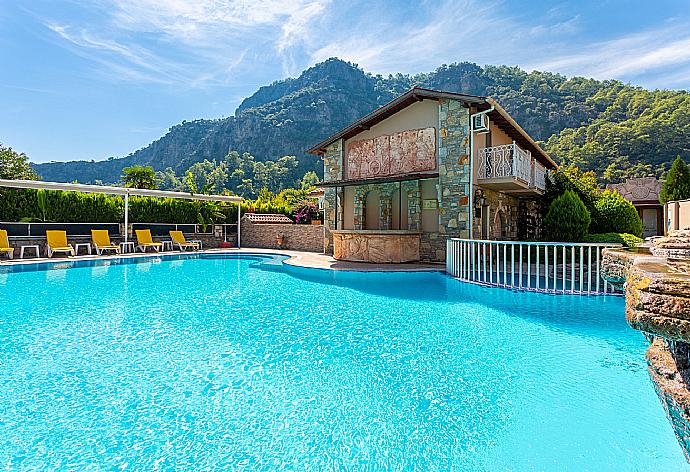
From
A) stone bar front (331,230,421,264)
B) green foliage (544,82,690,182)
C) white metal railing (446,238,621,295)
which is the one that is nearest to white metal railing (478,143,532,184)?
white metal railing (446,238,621,295)

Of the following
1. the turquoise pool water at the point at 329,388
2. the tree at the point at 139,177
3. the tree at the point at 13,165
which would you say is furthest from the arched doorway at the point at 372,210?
the tree at the point at 13,165

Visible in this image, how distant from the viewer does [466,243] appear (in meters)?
12.1

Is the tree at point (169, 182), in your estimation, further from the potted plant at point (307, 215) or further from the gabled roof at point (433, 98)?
the gabled roof at point (433, 98)

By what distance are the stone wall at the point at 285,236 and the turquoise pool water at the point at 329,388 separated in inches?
494

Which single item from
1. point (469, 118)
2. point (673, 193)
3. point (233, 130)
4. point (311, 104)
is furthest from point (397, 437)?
point (233, 130)

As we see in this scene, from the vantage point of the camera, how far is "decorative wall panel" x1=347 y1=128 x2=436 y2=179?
603 inches

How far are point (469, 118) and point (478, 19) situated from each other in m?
7.00

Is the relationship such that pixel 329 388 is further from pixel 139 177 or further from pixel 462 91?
pixel 462 91

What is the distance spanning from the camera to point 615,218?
1803cm

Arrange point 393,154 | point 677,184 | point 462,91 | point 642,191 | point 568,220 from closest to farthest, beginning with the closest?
1. point 568,220
2. point 393,154
3. point 677,184
4. point 642,191
5. point 462,91

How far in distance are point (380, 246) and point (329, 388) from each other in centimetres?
1078

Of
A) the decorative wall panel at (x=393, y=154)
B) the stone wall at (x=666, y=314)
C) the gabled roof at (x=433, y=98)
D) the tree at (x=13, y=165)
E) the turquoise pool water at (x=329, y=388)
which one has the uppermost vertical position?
the tree at (x=13, y=165)

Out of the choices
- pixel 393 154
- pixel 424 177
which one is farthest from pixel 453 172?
pixel 393 154

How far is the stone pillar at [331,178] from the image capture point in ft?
60.4
